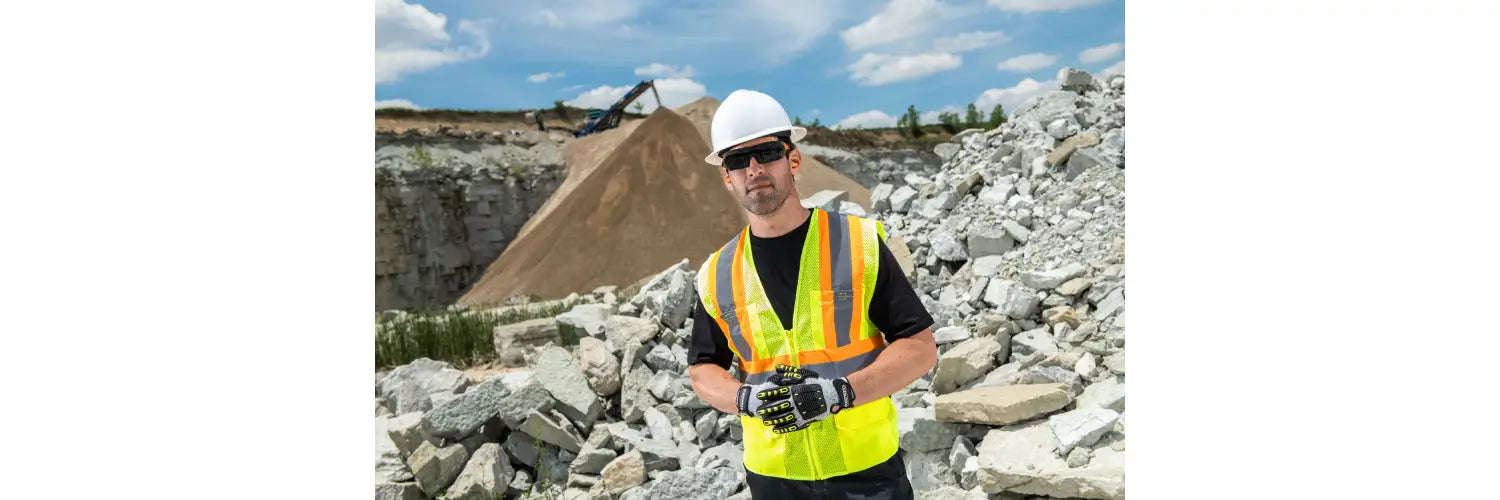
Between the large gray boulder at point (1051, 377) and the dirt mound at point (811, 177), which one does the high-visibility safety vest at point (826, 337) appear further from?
the dirt mound at point (811, 177)

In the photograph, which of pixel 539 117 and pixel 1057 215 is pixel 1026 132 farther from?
pixel 539 117

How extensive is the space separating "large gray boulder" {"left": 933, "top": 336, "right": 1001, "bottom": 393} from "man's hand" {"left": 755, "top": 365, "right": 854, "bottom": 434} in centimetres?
295

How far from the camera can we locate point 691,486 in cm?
404

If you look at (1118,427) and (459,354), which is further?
(459,354)

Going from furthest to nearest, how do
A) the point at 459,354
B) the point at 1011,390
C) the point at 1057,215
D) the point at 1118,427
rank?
the point at 459,354 < the point at 1057,215 < the point at 1011,390 < the point at 1118,427

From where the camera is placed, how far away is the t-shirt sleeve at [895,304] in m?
2.10

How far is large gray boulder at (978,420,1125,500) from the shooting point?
3.58m

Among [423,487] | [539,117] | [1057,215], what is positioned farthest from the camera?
[539,117]

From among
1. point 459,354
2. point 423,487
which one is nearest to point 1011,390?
point 423,487

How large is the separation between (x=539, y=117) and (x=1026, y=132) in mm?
18928

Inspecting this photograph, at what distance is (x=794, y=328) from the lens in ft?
7.00

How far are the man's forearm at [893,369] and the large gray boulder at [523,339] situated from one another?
19.8 ft

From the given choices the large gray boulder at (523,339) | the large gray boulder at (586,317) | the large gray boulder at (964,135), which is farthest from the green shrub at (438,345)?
the large gray boulder at (964,135)

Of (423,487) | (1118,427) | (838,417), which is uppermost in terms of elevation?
(838,417)
